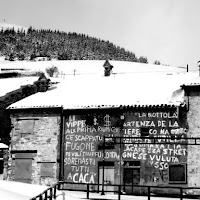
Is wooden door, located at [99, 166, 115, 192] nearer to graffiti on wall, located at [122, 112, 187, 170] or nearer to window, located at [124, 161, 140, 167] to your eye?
window, located at [124, 161, 140, 167]

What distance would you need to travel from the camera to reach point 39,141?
31.9 metres

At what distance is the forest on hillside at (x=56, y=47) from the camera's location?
418ft

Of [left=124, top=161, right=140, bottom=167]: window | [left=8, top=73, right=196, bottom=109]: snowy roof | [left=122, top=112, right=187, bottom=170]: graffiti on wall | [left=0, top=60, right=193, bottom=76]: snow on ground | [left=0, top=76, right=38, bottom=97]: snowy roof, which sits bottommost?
[left=124, top=161, right=140, bottom=167]: window

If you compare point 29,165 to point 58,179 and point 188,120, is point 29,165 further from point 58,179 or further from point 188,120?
point 188,120

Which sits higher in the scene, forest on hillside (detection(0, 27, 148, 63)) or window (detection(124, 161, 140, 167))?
forest on hillside (detection(0, 27, 148, 63))

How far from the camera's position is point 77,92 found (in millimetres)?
34469

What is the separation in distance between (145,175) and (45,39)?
11916cm

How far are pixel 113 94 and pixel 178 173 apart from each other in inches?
318

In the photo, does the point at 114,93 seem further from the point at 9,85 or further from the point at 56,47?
the point at 56,47

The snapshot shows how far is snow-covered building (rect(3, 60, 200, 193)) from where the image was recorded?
28.6m

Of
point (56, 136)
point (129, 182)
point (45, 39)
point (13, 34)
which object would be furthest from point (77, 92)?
point (13, 34)

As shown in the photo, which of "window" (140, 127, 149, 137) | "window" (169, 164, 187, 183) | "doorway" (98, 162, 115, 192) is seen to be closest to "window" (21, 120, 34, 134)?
"doorway" (98, 162, 115, 192)

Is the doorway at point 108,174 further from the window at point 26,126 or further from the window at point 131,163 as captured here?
the window at point 26,126

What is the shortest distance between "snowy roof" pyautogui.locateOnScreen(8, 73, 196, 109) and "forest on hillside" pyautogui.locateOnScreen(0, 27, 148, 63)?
83085 mm
